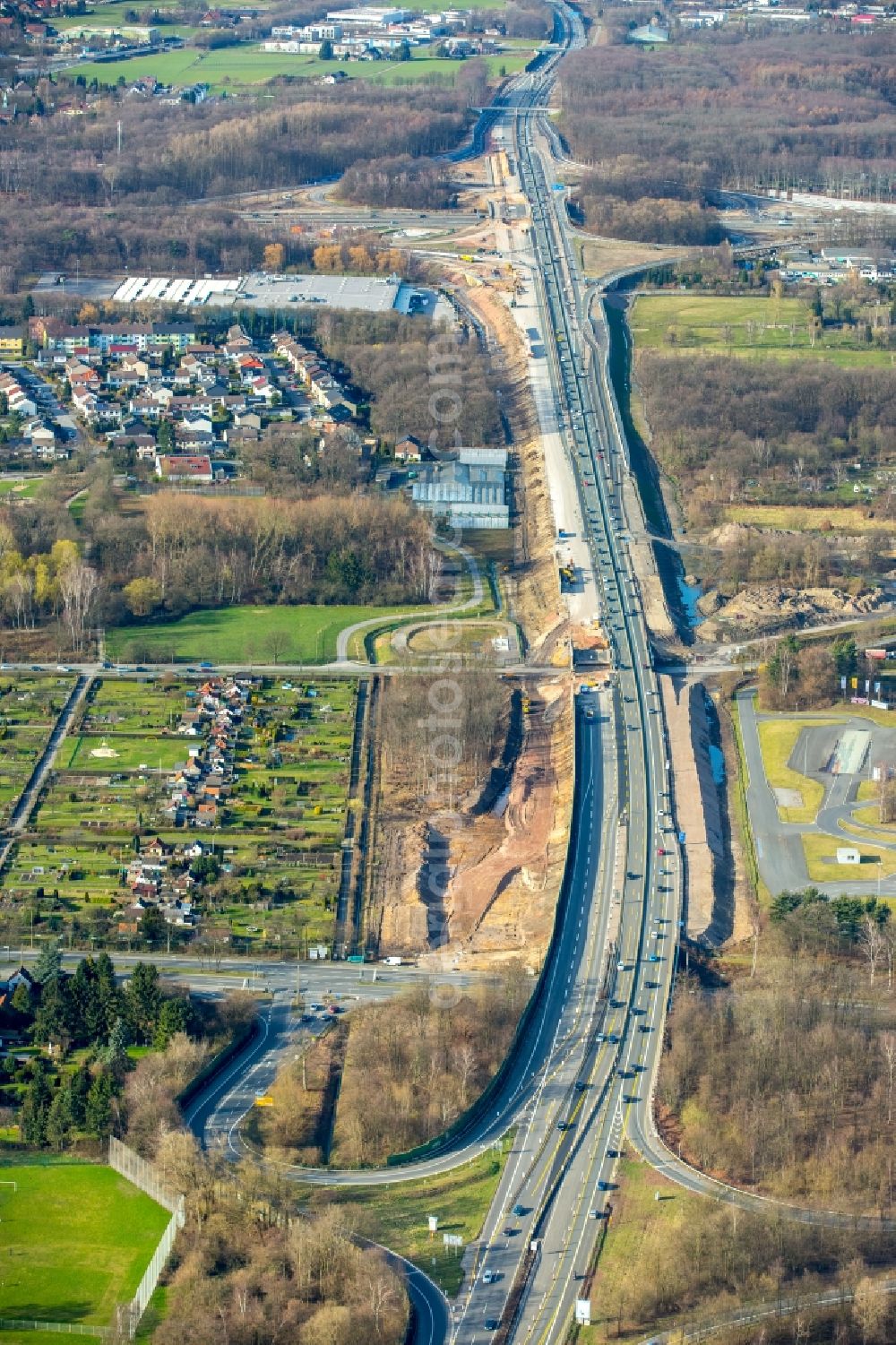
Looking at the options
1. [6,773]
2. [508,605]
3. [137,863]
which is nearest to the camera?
[137,863]

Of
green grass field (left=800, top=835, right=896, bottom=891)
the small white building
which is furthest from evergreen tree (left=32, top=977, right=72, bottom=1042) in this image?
the small white building

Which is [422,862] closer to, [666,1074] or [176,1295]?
[666,1074]

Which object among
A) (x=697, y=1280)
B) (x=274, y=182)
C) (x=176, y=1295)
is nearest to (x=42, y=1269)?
(x=176, y=1295)

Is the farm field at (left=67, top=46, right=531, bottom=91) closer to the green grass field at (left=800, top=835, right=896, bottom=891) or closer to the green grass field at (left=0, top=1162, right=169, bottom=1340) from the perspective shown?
the green grass field at (left=800, top=835, right=896, bottom=891)

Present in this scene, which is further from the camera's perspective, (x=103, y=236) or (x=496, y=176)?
(x=496, y=176)

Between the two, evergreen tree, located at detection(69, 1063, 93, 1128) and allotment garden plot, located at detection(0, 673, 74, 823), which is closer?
evergreen tree, located at detection(69, 1063, 93, 1128)

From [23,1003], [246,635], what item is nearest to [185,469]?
[246,635]
